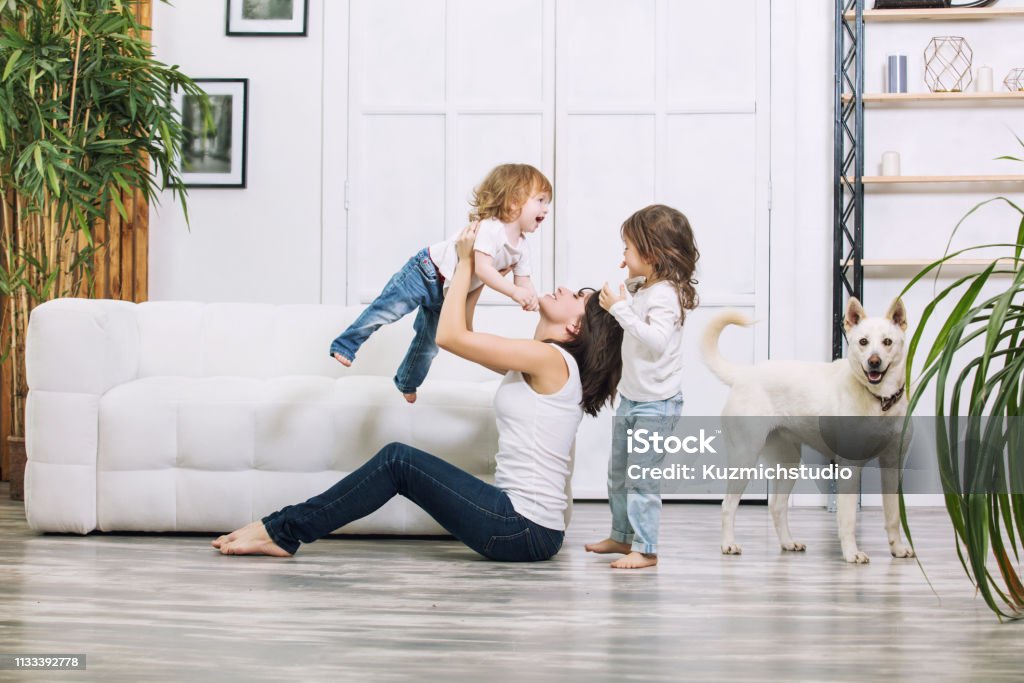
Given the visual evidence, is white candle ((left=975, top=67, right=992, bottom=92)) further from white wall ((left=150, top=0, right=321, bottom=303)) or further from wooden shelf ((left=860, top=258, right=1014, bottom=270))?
white wall ((left=150, top=0, right=321, bottom=303))

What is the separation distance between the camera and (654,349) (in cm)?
235

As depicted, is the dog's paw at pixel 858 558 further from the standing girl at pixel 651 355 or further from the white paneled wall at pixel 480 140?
the white paneled wall at pixel 480 140

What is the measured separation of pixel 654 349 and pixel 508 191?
23.4 inches

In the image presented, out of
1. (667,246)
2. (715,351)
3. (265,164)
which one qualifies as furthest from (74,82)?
(715,351)

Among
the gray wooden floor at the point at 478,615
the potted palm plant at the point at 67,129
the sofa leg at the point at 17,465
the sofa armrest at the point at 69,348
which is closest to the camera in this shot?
the gray wooden floor at the point at 478,615

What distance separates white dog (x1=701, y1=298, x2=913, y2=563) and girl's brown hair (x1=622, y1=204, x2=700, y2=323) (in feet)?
0.73

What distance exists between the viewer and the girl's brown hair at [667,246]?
2438 mm

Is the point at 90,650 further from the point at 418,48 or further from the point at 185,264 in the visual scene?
the point at 418,48

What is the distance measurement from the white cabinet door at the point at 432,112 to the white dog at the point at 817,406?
1.46m

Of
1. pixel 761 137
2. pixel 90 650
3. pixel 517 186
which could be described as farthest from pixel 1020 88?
pixel 90 650

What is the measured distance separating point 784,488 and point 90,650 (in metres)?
1.90

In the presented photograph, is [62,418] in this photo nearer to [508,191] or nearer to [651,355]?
[508,191]

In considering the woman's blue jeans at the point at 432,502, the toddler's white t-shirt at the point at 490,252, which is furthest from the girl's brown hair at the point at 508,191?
the woman's blue jeans at the point at 432,502

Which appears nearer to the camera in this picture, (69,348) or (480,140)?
(69,348)
